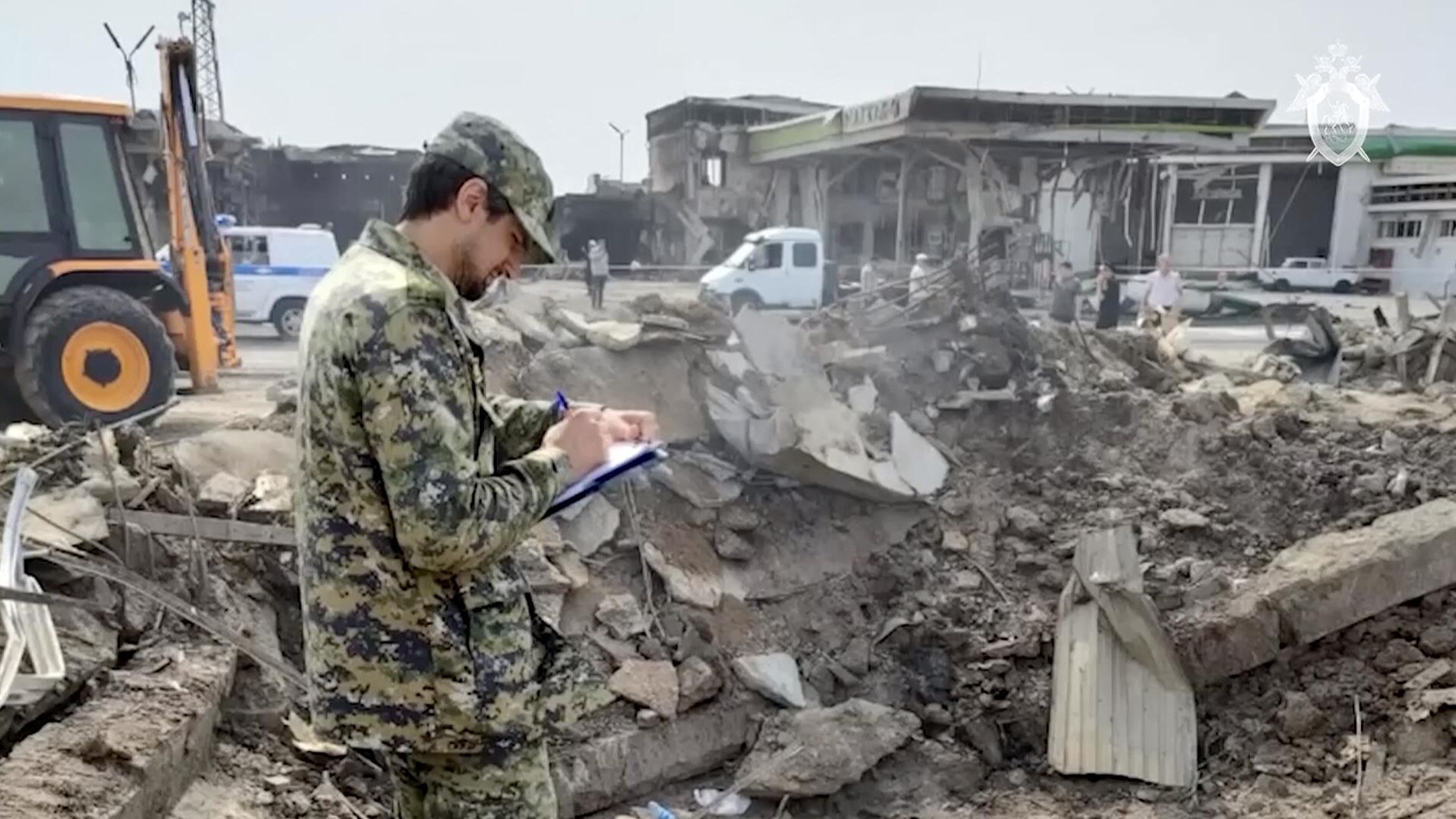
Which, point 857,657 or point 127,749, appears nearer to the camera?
point 127,749

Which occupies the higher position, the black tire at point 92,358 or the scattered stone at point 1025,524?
the black tire at point 92,358

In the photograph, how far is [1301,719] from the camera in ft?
13.4

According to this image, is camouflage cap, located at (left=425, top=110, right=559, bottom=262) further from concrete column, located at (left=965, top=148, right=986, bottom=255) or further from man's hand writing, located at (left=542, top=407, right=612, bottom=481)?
concrete column, located at (left=965, top=148, right=986, bottom=255)

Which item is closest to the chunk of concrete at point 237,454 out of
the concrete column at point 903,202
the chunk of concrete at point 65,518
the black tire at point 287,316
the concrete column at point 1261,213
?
the chunk of concrete at point 65,518

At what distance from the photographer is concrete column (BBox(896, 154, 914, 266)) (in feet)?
71.4

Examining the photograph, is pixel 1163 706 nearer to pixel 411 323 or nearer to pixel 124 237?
pixel 411 323

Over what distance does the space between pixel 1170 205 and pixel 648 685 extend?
919 inches

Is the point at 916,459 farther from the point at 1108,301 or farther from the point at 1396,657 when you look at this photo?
the point at 1108,301

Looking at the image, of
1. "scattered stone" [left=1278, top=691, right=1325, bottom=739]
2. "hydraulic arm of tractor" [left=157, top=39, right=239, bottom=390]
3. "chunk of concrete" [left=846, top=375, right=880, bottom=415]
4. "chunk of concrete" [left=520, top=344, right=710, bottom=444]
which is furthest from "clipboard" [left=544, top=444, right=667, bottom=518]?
"hydraulic arm of tractor" [left=157, top=39, right=239, bottom=390]

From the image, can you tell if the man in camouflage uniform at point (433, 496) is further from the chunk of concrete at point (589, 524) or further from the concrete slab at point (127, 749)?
the chunk of concrete at point (589, 524)

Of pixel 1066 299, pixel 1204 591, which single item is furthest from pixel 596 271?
pixel 1204 591

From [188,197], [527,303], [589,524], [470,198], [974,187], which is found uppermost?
[974,187]

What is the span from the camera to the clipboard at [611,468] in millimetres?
1703

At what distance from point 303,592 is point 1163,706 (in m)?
3.76
